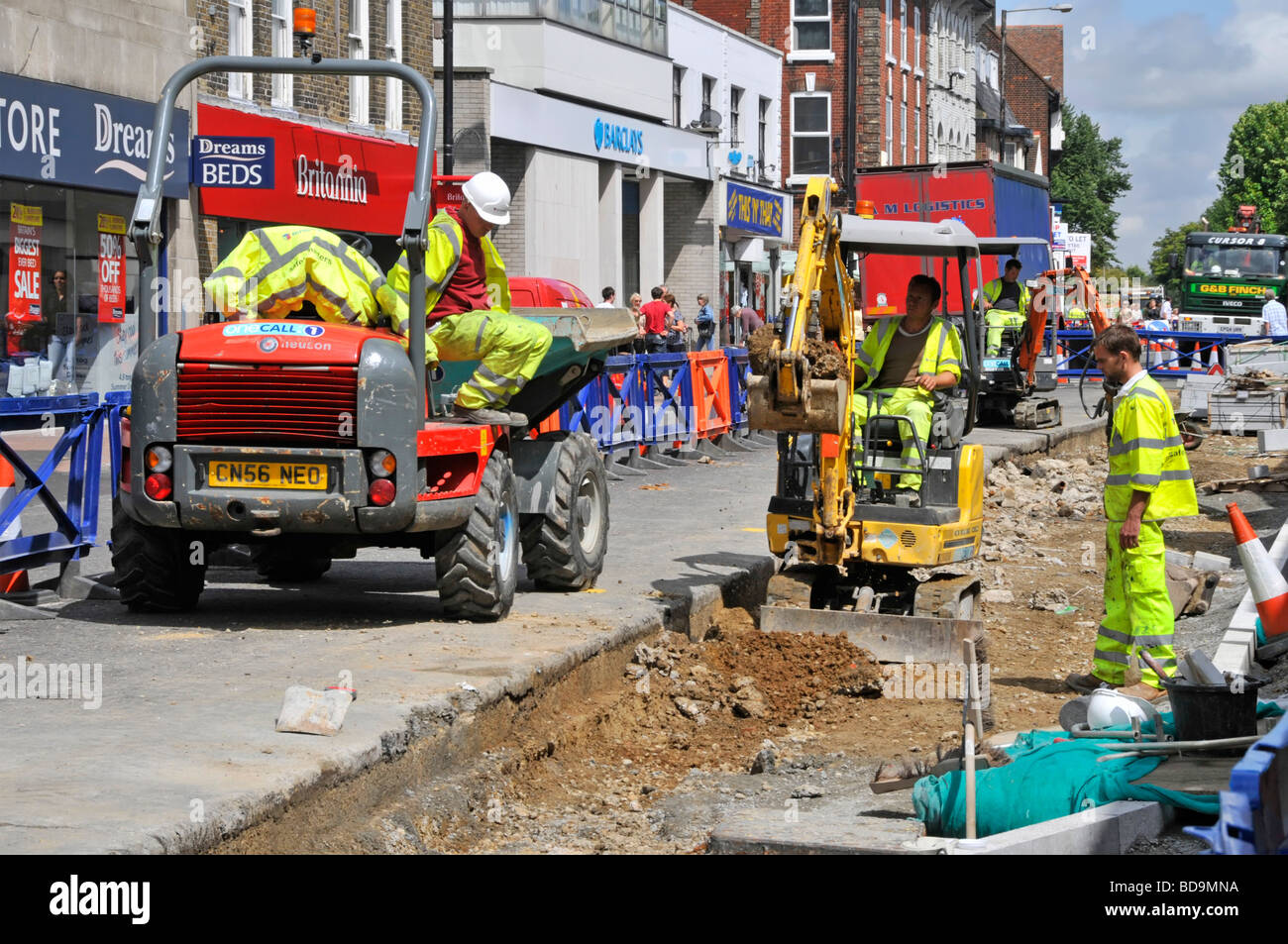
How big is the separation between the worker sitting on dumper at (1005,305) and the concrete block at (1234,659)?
1796 cm

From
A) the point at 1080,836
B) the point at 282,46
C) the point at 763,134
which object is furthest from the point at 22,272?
the point at 763,134

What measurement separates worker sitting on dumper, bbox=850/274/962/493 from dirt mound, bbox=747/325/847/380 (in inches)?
30.1

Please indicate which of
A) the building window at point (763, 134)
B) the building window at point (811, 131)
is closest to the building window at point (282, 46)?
the building window at point (763, 134)

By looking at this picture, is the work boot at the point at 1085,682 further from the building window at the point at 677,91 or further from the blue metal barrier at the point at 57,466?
the building window at the point at 677,91

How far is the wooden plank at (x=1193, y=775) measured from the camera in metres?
5.43

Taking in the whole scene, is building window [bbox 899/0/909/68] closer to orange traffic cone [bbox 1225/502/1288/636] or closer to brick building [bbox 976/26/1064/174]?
brick building [bbox 976/26/1064/174]

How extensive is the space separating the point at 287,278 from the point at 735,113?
118 feet

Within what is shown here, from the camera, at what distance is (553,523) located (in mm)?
10406

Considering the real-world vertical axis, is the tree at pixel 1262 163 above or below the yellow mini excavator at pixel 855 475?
above

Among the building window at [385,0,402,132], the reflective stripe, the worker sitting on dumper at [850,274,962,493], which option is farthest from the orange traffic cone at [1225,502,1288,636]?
the building window at [385,0,402,132]

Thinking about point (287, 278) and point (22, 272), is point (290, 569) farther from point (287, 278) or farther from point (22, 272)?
point (22, 272)

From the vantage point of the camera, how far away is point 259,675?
25.8ft
